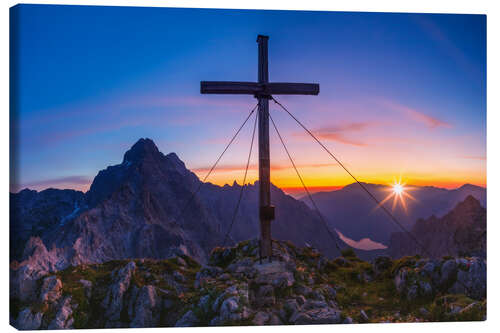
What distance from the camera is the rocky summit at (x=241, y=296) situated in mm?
10016

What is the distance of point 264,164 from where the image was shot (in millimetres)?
10672

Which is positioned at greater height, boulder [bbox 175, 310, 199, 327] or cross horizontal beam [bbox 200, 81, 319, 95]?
cross horizontal beam [bbox 200, 81, 319, 95]

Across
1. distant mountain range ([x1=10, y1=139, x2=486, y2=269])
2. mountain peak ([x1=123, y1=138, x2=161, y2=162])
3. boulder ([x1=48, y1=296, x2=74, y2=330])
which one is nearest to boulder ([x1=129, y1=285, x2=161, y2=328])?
boulder ([x1=48, y1=296, x2=74, y2=330])

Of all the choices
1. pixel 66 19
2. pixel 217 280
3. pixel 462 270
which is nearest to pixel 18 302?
pixel 217 280

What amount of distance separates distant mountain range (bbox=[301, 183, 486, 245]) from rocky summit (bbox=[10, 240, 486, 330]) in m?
2.49

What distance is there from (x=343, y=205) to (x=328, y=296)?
6.85 meters

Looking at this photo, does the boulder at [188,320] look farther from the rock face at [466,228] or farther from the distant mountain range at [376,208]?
A: the rock face at [466,228]

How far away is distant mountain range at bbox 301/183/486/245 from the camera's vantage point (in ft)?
41.9

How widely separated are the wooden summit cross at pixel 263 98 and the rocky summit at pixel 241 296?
1194 millimetres

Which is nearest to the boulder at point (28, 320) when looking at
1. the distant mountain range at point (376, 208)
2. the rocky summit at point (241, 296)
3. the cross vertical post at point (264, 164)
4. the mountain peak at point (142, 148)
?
the rocky summit at point (241, 296)

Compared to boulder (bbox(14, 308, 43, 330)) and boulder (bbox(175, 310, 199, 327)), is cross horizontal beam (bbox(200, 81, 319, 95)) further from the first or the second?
boulder (bbox(14, 308, 43, 330))

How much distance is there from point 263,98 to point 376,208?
8.43 m

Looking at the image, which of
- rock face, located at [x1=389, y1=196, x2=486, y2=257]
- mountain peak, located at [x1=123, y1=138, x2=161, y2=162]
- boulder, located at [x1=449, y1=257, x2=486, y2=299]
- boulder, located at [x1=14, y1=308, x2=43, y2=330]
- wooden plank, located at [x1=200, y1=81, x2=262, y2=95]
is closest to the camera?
boulder, located at [x1=14, y1=308, x2=43, y2=330]

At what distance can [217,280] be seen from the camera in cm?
1088
